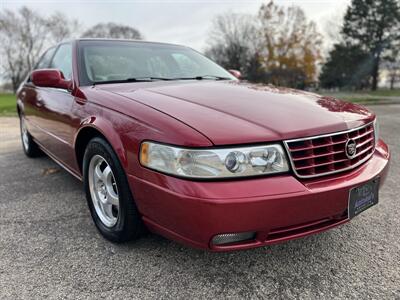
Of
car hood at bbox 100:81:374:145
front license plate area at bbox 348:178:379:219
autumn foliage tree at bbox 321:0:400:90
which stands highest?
autumn foliage tree at bbox 321:0:400:90

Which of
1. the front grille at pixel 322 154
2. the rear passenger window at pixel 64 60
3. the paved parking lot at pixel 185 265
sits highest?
the rear passenger window at pixel 64 60

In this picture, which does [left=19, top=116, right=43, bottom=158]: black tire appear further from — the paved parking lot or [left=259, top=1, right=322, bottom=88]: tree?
[left=259, top=1, right=322, bottom=88]: tree

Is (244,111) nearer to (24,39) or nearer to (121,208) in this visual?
(121,208)

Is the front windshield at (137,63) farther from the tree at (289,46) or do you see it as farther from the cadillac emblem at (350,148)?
the tree at (289,46)

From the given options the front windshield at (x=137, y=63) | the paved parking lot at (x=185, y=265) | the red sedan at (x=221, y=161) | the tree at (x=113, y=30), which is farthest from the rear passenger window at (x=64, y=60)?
the tree at (x=113, y=30)

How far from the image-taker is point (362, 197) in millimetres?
2008

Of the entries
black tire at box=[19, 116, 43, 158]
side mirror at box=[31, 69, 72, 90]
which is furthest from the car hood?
black tire at box=[19, 116, 43, 158]

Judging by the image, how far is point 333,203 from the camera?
182cm

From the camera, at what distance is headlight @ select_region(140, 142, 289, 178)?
1.70 metres

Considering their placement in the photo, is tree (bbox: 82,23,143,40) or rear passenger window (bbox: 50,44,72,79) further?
tree (bbox: 82,23,143,40)

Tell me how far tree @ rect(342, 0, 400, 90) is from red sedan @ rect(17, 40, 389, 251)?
39.6 metres

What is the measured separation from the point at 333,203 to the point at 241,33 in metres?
44.4

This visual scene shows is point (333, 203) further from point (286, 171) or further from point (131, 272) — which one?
point (131, 272)

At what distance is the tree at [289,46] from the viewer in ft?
107
